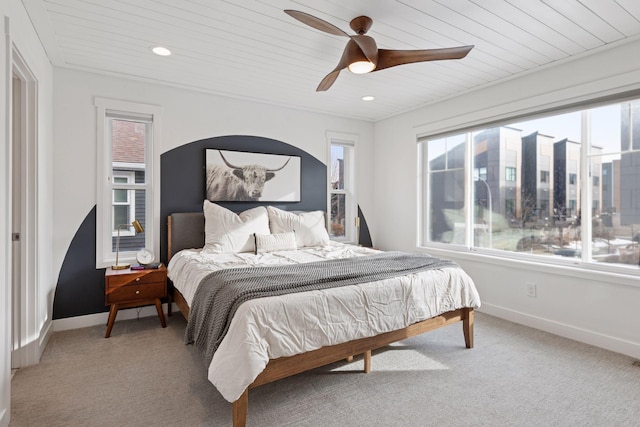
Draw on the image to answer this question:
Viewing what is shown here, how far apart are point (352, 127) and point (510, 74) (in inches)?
86.4

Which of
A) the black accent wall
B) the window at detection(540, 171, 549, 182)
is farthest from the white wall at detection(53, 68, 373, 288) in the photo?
the window at detection(540, 171, 549, 182)

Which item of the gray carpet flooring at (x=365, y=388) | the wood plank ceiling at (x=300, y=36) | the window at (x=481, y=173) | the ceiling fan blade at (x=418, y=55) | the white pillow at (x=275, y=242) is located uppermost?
the wood plank ceiling at (x=300, y=36)

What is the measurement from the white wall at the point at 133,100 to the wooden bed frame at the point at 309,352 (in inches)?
33.7

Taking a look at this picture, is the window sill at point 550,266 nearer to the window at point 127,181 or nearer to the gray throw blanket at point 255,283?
the gray throw blanket at point 255,283

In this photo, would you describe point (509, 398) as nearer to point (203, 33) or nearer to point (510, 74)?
point (510, 74)

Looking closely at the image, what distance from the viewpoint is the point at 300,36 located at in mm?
2654

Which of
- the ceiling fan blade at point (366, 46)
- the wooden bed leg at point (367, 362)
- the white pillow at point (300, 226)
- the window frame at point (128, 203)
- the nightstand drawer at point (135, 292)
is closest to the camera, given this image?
the ceiling fan blade at point (366, 46)

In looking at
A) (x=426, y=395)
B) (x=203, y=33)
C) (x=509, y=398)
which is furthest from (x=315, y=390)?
(x=203, y=33)

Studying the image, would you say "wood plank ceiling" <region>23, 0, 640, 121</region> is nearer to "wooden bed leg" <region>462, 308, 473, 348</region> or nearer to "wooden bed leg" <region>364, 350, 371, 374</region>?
"wooden bed leg" <region>462, 308, 473, 348</region>

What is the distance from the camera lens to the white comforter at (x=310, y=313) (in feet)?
5.85

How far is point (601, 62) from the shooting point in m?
2.87

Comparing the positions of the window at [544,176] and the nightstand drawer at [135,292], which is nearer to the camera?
the nightstand drawer at [135,292]

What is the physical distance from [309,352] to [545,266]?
255cm

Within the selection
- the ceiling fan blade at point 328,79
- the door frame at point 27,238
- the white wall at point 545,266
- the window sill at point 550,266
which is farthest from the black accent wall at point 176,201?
the window sill at point 550,266
